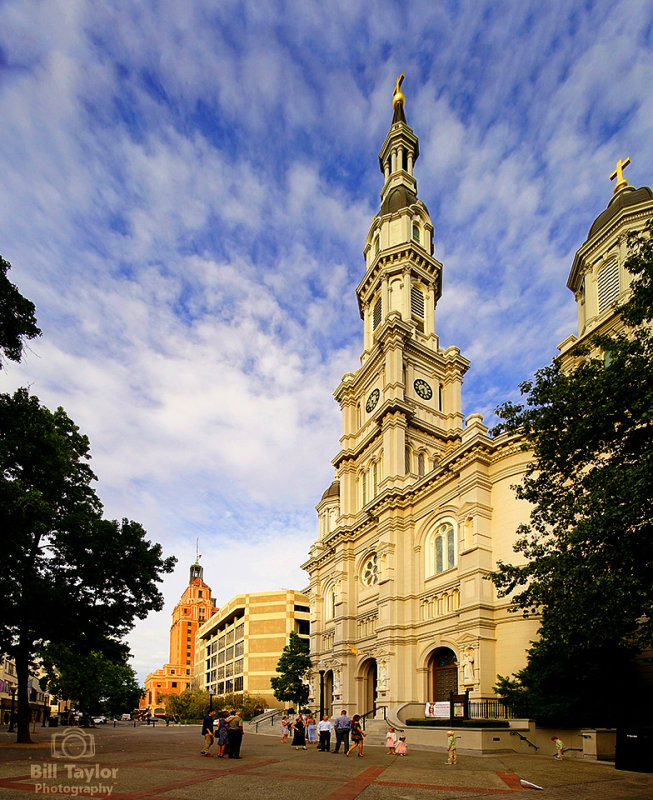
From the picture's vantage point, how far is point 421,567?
38.9 m

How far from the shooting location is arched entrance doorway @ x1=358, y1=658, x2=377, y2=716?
42.6 metres

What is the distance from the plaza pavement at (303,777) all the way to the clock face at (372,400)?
31.4 metres

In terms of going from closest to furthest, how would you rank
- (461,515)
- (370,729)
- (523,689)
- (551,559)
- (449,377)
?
(551,559) < (523,689) < (370,729) < (461,515) < (449,377)

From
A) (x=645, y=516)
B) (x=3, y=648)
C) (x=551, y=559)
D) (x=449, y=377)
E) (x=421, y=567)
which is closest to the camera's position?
(x=645, y=516)

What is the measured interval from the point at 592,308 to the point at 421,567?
19744mm

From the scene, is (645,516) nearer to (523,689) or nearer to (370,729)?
(523,689)

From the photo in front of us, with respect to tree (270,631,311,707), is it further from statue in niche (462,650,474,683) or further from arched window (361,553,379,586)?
statue in niche (462,650,474,683)

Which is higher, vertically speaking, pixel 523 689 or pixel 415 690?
pixel 523 689

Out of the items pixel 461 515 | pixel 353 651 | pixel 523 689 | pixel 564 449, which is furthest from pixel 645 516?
pixel 353 651

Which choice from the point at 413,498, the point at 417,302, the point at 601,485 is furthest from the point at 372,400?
the point at 601,485

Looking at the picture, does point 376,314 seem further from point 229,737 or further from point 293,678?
point 229,737

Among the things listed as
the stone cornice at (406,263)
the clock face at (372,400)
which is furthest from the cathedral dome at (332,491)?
the stone cornice at (406,263)

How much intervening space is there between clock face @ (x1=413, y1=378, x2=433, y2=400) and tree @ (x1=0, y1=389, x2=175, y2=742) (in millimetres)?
27643

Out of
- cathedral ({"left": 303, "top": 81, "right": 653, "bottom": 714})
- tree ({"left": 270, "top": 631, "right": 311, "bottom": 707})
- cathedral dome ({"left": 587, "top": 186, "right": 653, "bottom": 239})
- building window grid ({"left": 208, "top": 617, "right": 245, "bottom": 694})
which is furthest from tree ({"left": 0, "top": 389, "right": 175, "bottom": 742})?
building window grid ({"left": 208, "top": 617, "right": 245, "bottom": 694})
